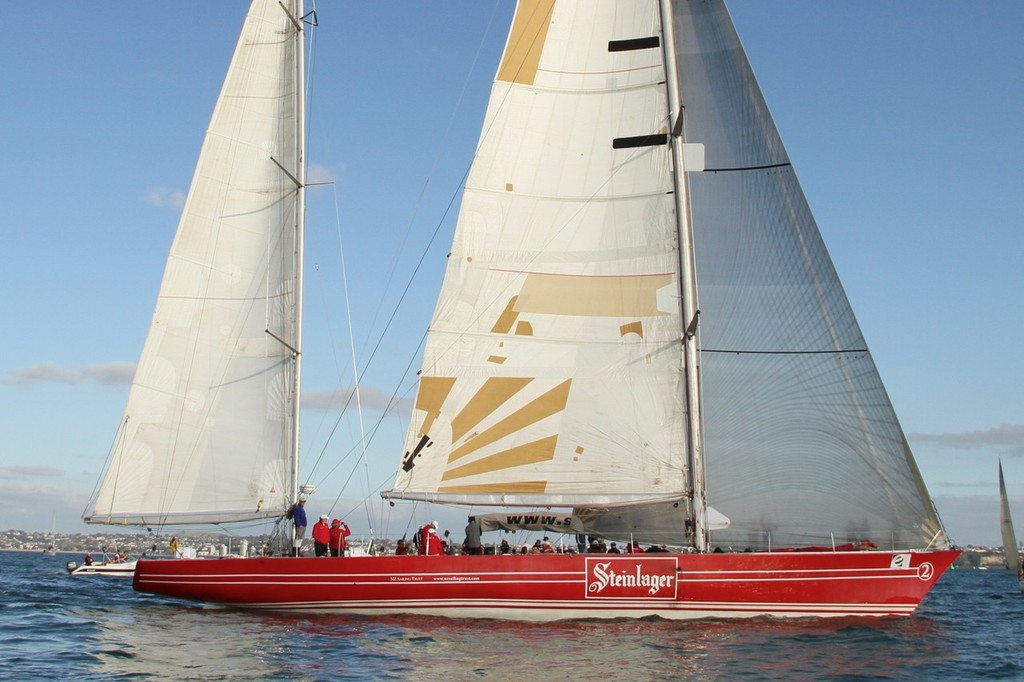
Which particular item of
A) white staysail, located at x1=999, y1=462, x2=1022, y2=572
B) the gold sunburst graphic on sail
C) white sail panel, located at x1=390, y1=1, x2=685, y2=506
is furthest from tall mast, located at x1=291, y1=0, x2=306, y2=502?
white staysail, located at x1=999, y1=462, x2=1022, y2=572

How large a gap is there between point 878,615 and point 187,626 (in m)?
12.3

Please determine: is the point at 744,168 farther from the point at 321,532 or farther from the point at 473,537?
the point at 321,532

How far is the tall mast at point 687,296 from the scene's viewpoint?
19297 mm

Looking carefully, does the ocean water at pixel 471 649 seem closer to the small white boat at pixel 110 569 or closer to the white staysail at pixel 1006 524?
the small white boat at pixel 110 569

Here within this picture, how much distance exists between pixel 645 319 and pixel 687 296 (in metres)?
0.97

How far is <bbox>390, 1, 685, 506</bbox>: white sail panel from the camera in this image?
779 inches

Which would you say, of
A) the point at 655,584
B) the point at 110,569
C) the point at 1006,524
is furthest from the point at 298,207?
the point at 1006,524

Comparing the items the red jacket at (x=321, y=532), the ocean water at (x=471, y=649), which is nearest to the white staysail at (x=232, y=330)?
the red jacket at (x=321, y=532)

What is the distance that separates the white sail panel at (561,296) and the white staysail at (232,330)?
3680 millimetres

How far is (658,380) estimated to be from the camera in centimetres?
1994

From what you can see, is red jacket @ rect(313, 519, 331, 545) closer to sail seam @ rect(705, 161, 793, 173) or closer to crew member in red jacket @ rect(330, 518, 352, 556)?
crew member in red jacket @ rect(330, 518, 352, 556)

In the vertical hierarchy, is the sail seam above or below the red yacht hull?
above

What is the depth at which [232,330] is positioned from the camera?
22.0 meters

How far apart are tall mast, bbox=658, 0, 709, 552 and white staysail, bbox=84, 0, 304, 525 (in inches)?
325
